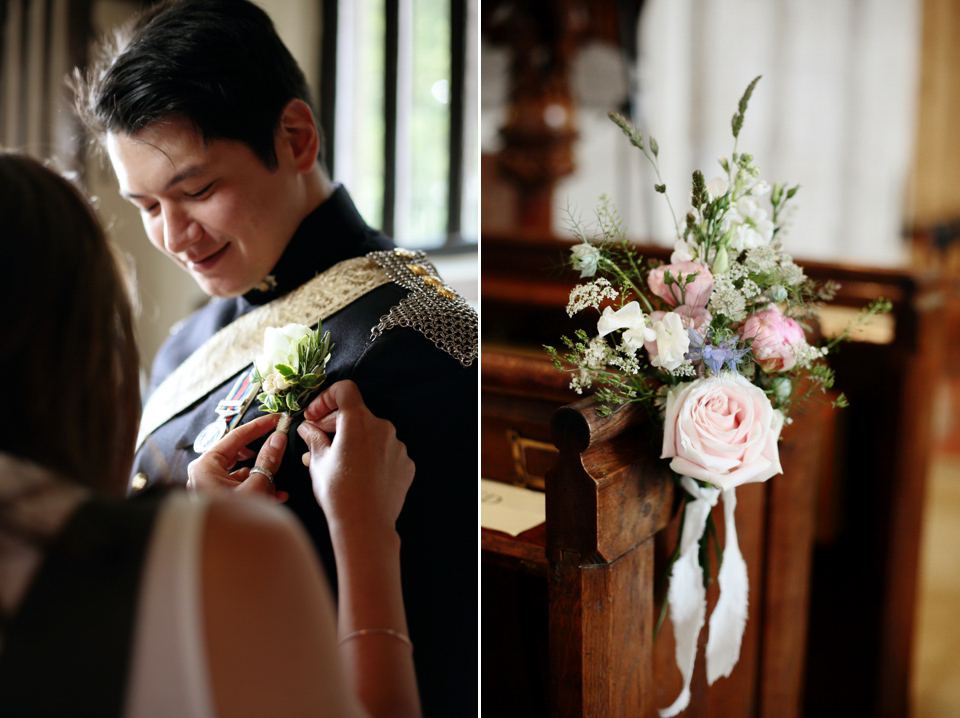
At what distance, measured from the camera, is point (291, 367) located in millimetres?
892

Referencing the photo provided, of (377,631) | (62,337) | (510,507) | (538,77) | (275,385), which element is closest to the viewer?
(62,337)

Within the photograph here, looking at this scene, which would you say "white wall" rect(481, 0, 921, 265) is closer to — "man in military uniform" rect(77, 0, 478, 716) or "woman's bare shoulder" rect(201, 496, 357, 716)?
"man in military uniform" rect(77, 0, 478, 716)

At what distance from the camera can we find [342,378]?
881 millimetres

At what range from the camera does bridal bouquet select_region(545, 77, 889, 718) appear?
101 cm

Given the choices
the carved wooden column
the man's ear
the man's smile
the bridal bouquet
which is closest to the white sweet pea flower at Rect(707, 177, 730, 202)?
the bridal bouquet

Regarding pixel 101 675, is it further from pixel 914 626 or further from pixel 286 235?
pixel 914 626

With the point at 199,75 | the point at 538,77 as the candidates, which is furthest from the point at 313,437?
the point at 538,77

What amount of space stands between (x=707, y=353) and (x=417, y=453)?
0.40m

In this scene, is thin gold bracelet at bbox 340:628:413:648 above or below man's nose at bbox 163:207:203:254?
A: below

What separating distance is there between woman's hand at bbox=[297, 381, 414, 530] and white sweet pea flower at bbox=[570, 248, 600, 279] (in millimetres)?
348

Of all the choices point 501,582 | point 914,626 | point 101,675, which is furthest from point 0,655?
point 914,626

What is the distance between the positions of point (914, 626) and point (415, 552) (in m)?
1.97

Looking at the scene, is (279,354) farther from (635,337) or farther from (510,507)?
(510,507)

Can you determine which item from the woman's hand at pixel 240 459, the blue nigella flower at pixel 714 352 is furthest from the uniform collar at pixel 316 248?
the blue nigella flower at pixel 714 352
